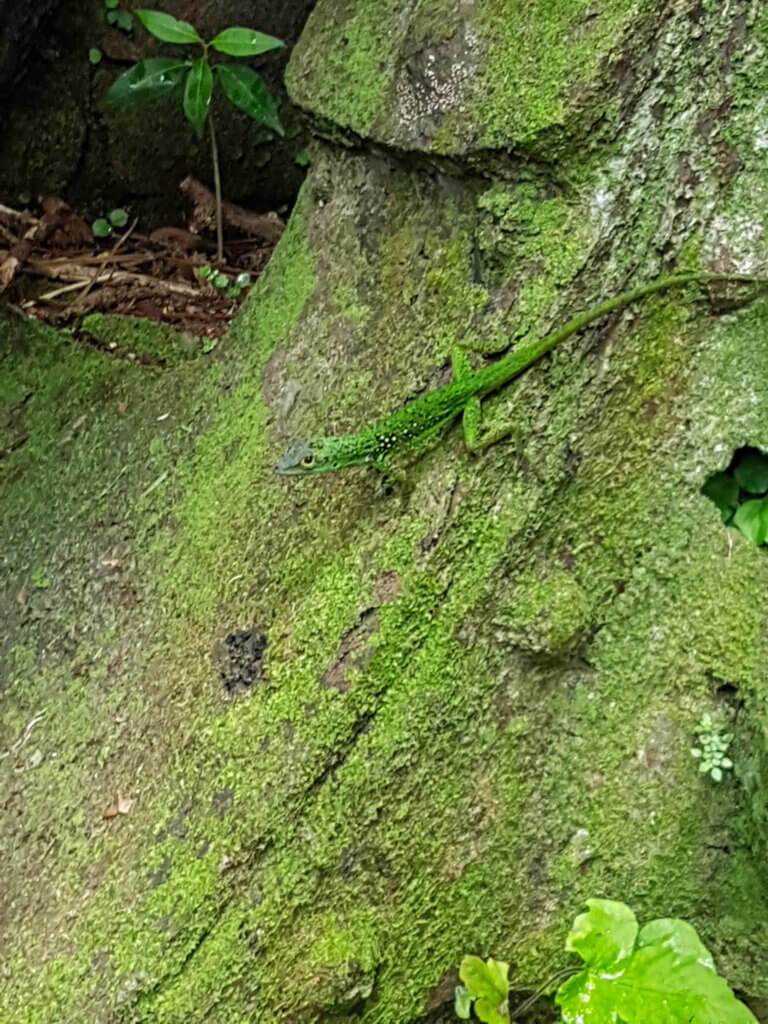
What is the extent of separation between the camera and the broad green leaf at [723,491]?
260cm

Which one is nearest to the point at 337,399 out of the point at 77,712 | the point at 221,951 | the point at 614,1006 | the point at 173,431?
the point at 173,431

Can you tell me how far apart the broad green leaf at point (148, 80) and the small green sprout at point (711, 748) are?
308 centimetres

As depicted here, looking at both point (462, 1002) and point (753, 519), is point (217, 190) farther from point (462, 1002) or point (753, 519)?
point (462, 1002)

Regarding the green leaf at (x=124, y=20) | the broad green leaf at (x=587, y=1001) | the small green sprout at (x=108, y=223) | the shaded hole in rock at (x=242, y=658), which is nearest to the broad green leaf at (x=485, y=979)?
the broad green leaf at (x=587, y=1001)

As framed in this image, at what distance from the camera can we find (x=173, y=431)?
313cm

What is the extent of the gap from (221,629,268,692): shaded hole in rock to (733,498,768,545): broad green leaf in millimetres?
1397

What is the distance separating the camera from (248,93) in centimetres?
358

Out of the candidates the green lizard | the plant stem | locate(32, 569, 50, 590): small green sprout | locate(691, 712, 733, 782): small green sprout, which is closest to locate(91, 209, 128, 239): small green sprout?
the plant stem

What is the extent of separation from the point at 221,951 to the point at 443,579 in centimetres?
109

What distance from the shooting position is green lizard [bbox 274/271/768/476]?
7.83ft

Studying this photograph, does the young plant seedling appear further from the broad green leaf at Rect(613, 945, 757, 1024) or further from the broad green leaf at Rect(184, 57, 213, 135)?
the broad green leaf at Rect(613, 945, 757, 1024)

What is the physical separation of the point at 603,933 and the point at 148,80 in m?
3.43

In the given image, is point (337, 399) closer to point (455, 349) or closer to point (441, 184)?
point (455, 349)

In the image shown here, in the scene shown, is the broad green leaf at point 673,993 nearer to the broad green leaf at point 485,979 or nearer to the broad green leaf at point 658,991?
the broad green leaf at point 658,991
